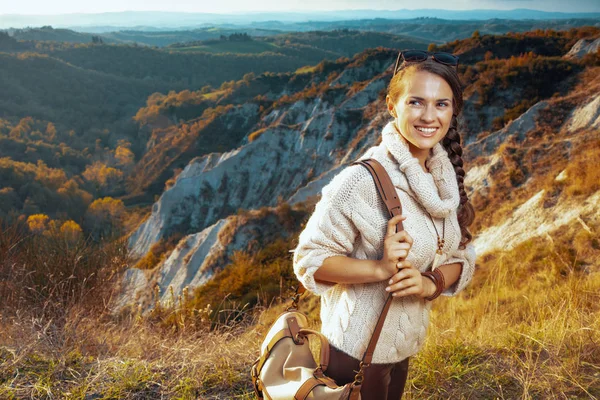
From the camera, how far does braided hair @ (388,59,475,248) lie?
171cm

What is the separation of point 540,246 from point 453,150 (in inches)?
285

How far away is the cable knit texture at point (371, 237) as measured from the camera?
5.41 feet

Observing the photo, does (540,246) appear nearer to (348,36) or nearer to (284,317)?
(284,317)

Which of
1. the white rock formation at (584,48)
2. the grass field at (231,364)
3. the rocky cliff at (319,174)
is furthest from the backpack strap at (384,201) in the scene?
the white rock formation at (584,48)

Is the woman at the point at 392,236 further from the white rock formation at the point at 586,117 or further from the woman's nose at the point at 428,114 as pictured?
the white rock formation at the point at 586,117

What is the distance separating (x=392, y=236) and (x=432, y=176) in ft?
1.44

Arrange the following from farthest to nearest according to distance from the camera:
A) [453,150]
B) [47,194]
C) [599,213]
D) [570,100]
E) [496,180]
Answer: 1. [47,194]
2. [570,100]
3. [496,180]
4. [599,213]
5. [453,150]

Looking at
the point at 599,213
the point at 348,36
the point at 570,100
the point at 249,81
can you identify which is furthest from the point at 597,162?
the point at 348,36

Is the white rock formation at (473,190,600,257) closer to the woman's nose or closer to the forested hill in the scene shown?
the woman's nose

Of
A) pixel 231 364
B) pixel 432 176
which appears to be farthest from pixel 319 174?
pixel 432 176

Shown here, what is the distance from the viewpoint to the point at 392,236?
160cm

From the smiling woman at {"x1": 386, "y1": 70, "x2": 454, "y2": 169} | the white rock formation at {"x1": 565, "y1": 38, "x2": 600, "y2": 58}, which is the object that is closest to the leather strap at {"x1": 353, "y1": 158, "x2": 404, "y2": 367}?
the smiling woman at {"x1": 386, "y1": 70, "x2": 454, "y2": 169}

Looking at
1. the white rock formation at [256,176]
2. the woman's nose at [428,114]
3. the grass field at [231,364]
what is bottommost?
the white rock formation at [256,176]

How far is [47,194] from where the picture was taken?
6331cm
